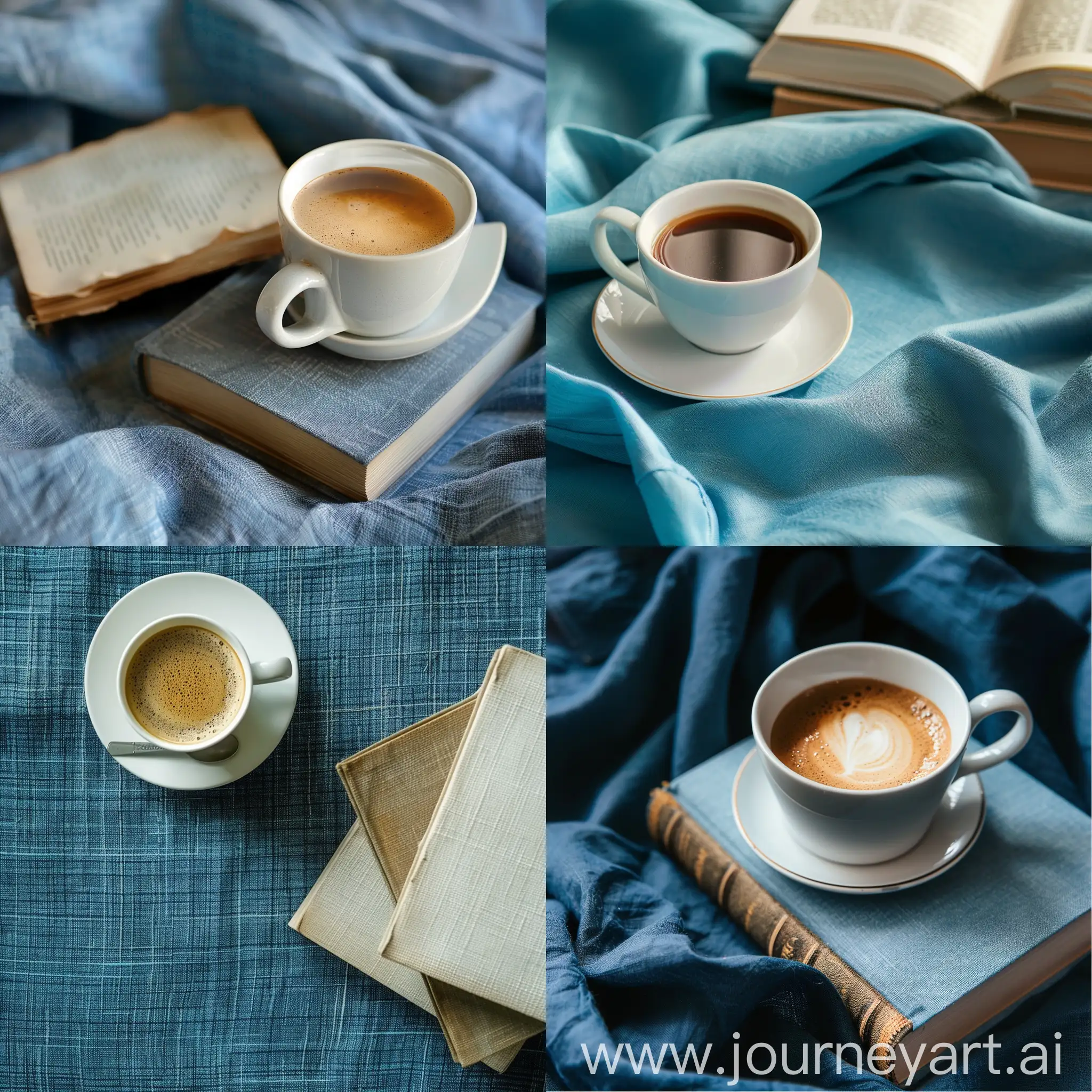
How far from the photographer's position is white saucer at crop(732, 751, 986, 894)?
23.8 inches

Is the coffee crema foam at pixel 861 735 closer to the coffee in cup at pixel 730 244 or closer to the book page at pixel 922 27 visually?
the coffee in cup at pixel 730 244

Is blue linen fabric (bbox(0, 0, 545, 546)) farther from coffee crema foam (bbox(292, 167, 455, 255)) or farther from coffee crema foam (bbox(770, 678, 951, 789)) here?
coffee crema foam (bbox(770, 678, 951, 789))

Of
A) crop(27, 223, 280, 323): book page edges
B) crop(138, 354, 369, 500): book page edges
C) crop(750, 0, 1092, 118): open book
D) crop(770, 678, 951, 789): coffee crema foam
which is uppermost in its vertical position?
crop(750, 0, 1092, 118): open book

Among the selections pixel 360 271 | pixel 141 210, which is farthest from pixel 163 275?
pixel 360 271

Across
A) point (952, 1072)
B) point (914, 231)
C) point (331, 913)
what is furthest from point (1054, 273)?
point (331, 913)

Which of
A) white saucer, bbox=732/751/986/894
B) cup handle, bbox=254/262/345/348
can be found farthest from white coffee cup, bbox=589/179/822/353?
white saucer, bbox=732/751/986/894

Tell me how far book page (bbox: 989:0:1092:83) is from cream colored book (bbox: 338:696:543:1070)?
1.84 ft

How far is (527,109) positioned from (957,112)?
0.30 meters

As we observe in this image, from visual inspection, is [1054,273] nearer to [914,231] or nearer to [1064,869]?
[914,231]

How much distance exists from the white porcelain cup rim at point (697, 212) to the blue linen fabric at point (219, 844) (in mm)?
181

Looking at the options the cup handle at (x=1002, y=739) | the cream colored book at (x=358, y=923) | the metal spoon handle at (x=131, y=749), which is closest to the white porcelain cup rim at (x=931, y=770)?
the cup handle at (x=1002, y=739)

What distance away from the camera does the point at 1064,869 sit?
2.02 ft

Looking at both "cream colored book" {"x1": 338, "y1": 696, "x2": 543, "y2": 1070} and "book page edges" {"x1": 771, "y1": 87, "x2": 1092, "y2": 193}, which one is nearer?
"cream colored book" {"x1": 338, "y1": 696, "x2": 543, "y2": 1070}

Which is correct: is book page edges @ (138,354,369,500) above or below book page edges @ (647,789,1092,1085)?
above
